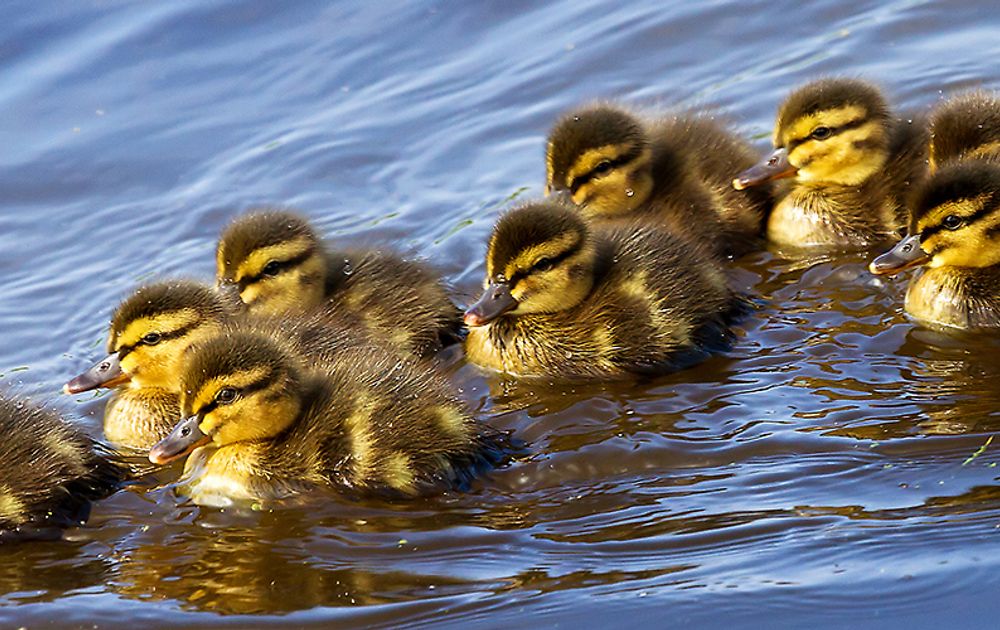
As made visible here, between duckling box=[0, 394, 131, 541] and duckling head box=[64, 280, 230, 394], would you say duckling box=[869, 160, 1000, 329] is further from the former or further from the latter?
duckling box=[0, 394, 131, 541]

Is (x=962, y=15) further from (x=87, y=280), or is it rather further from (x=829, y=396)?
(x=87, y=280)

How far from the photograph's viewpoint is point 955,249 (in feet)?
16.5

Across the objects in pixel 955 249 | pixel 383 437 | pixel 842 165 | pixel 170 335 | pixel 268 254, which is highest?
pixel 268 254

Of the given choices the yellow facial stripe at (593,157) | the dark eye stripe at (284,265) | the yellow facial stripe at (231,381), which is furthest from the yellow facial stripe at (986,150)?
the yellow facial stripe at (231,381)

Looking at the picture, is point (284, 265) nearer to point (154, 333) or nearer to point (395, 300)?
point (395, 300)

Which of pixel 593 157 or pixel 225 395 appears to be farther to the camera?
pixel 593 157

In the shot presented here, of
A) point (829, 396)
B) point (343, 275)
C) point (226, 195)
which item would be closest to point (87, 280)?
point (226, 195)

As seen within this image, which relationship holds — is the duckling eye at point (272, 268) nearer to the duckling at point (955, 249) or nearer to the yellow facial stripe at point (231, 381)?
the yellow facial stripe at point (231, 381)

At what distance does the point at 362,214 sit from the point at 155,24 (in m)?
2.09

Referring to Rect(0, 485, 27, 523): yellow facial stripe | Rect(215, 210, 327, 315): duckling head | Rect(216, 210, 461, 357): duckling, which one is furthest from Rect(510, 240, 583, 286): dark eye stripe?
Rect(0, 485, 27, 523): yellow facial stripe

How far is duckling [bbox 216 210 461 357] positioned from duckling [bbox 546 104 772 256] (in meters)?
0.68

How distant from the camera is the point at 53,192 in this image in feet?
22.5

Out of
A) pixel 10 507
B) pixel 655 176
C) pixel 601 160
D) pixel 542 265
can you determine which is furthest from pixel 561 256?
pixel 10 507

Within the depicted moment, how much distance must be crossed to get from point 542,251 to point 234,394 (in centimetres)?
113
